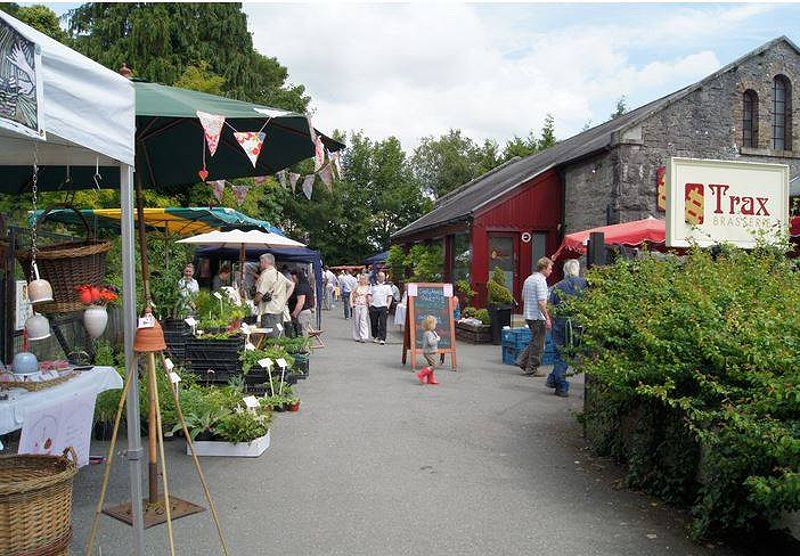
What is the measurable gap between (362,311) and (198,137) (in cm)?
1039

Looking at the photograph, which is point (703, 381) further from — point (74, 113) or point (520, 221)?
point (520, 221)

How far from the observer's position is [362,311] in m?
16.4

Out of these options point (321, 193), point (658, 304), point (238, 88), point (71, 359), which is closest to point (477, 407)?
point (658, 304)

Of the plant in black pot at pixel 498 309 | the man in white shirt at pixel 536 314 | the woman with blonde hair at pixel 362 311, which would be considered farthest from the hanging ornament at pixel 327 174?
the woman with blonde hair at pixel 362 311

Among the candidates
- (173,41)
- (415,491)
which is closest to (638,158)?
(415,491)

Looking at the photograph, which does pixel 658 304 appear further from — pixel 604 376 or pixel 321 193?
pixel 321 193

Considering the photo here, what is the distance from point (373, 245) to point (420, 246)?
31525mm

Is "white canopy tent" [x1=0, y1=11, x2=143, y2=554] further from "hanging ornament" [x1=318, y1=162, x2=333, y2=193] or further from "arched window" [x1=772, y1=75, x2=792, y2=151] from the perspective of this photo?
Result: "arched window" [x1=772, y1=75, x2=792, y2=151]

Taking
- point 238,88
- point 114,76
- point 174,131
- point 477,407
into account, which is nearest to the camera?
point 114,76

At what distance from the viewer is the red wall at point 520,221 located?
62.3 feet

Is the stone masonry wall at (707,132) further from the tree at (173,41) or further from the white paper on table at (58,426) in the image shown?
the white paper on table at (58,426)

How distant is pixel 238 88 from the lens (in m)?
27.0

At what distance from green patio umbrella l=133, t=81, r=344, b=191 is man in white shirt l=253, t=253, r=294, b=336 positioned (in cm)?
330

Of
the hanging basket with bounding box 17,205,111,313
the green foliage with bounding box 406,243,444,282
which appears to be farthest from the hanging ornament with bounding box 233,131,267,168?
the green foliage with bounding box 406,243,444,282
